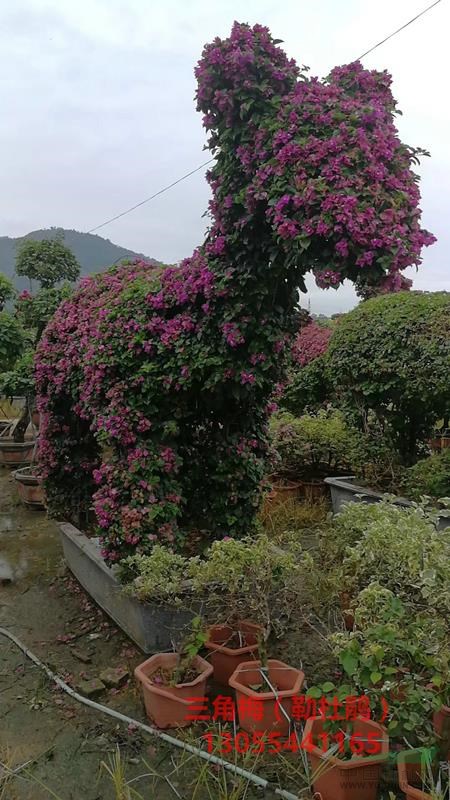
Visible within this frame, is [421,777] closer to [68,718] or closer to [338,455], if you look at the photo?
[68,718]

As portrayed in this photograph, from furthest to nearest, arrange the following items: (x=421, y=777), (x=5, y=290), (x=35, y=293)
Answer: (x=5, y=290) → (x=35, y=293) → (x=421, y=777)

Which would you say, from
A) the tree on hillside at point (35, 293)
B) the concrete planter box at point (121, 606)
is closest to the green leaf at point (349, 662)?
the concrete planter box at point (121, 606)

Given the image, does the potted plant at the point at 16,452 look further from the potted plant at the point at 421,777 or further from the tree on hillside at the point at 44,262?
the potted plant at the point at 421,777

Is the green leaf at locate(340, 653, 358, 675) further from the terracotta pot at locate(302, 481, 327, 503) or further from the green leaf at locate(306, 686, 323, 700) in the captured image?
the terracotta pot at locate(302, 481, 327, 503)

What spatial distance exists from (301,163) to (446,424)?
459cm

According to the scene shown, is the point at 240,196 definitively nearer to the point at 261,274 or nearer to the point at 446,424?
the point at 261,274

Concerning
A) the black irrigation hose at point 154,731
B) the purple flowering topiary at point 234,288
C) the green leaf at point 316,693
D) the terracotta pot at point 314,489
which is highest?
the purple flowering topiary at point 234,288

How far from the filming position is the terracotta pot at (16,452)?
372 inches

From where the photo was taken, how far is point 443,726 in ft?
8.05

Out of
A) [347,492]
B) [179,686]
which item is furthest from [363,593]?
[347,492]

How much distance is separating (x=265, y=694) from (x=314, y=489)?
4.35 m

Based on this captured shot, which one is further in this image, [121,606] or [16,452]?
[16,452]

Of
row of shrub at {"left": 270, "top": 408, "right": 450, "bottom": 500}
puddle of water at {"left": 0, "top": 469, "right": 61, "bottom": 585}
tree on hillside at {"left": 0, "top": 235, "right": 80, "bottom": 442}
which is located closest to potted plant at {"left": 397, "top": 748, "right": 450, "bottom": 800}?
row of shrub at {"left": 270, "top": 408, "right": 450, "bottom": 500}

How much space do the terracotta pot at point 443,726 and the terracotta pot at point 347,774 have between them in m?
0.23
